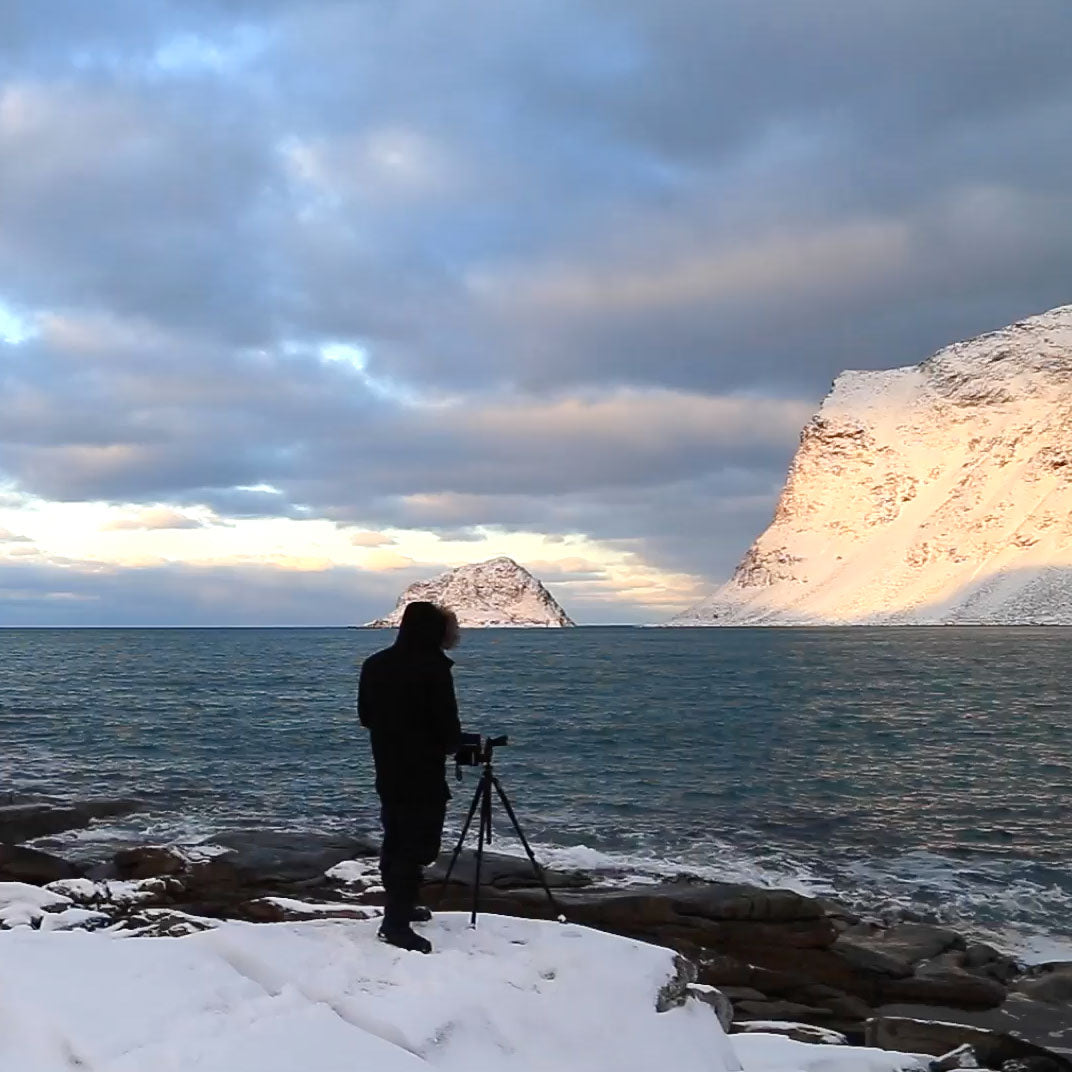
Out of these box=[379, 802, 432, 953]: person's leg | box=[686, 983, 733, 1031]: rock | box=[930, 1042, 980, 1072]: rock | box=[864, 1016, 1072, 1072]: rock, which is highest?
box=[379, 802, 432, 953]: person's leg

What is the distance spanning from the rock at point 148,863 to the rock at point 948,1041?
364 inches

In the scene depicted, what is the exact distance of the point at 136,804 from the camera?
805 inches

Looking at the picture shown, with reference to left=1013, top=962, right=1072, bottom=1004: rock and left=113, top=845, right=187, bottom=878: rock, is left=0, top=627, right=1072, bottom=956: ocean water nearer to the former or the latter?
left=1013, top=962, right=1072, bottom=1004: rock

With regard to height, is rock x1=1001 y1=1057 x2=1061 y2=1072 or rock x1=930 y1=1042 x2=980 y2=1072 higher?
rock x1=930 y1=1042 x2=980 y2=1072

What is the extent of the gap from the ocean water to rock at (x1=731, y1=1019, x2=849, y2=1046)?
15.6 ft

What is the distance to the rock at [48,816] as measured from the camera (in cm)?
1753

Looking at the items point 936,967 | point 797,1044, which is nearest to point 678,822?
point 936,967

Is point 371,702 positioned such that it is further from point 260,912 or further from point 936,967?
point 936,967

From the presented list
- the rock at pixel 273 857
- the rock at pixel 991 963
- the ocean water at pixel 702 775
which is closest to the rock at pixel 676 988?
the rock at pixel 991 963

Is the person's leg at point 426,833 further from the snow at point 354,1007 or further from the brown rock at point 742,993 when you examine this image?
the brown rock at point 742,993

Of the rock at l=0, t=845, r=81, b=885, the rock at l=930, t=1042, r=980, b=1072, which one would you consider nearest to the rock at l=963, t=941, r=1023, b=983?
the rock at l=930, t=1042, r=980, b=1072

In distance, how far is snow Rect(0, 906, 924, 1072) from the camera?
5.07 m

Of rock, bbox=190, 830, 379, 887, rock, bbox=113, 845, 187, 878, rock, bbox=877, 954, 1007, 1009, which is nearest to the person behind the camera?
rock, bbox=877, 954, 1007, 1009

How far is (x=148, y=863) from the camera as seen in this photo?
549 inches
